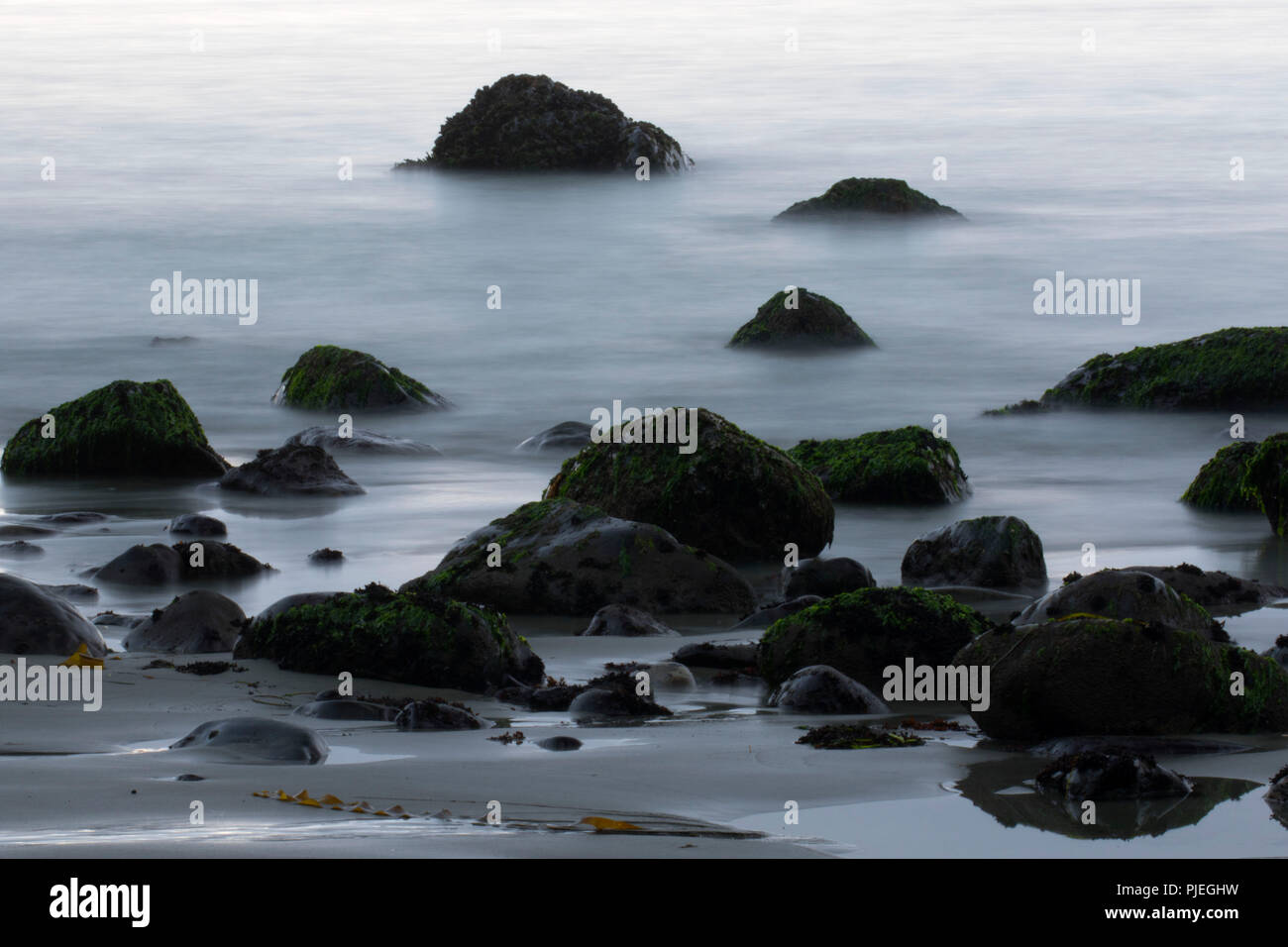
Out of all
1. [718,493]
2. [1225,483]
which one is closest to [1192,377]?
[1225,483]

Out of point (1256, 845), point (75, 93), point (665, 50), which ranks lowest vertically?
point (1256, 845)

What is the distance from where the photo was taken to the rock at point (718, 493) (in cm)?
1152

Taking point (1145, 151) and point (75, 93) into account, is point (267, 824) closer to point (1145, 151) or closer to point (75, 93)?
point (1145, 151)

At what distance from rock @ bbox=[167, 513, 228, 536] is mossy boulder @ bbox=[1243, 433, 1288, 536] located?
7.22 metres

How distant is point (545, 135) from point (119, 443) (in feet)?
96.8

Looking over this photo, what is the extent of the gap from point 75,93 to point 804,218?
3847cm

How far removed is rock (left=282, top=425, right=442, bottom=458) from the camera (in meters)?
16.0

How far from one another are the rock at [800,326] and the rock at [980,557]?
1144cm

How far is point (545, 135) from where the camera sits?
4272 cm

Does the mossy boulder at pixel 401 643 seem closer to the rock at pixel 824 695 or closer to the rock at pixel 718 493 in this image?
the rock at pixel 824 695

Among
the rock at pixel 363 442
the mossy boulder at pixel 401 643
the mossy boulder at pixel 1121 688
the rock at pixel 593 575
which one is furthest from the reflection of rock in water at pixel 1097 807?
the rock at pixel 363 442

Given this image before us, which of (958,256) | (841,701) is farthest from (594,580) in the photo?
(958,256)

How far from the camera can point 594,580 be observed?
31.8 feet
